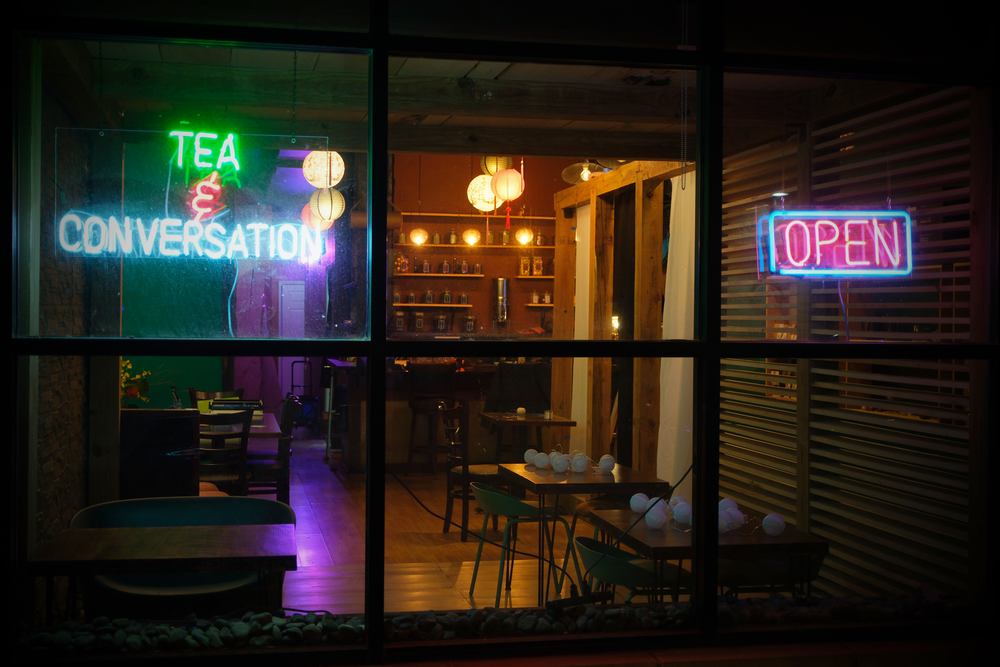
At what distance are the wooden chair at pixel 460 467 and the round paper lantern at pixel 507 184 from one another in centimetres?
75

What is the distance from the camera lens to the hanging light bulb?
7.89 ft

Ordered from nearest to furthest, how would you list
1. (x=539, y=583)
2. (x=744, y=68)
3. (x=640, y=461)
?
1. (x=744, y=68)
2. (x=539, y=583)
3. (x=640, y=461)

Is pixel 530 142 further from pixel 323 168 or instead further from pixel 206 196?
pixel 206 196

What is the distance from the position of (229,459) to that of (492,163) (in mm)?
1365

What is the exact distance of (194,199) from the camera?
2234 mm

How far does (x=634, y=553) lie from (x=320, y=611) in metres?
1.06

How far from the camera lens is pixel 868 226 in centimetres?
267

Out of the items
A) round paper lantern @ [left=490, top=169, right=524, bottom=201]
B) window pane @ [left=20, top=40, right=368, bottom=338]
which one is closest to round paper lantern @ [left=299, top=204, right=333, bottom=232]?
window pane @ [left=20, top=40, right=368, bottom=338]

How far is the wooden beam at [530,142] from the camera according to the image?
249cm

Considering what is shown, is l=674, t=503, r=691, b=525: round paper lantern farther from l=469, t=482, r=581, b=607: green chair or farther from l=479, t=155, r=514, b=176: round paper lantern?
l=479, t=155, r=514, b=176: round paper lantern

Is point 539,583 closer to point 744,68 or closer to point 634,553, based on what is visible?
point 634,553

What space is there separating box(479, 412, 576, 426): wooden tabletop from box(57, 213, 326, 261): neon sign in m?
0.86

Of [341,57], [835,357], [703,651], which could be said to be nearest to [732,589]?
[703,651]

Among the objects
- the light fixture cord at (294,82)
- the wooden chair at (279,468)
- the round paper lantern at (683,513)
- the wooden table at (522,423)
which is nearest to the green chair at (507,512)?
the wooden table at (522,423)
